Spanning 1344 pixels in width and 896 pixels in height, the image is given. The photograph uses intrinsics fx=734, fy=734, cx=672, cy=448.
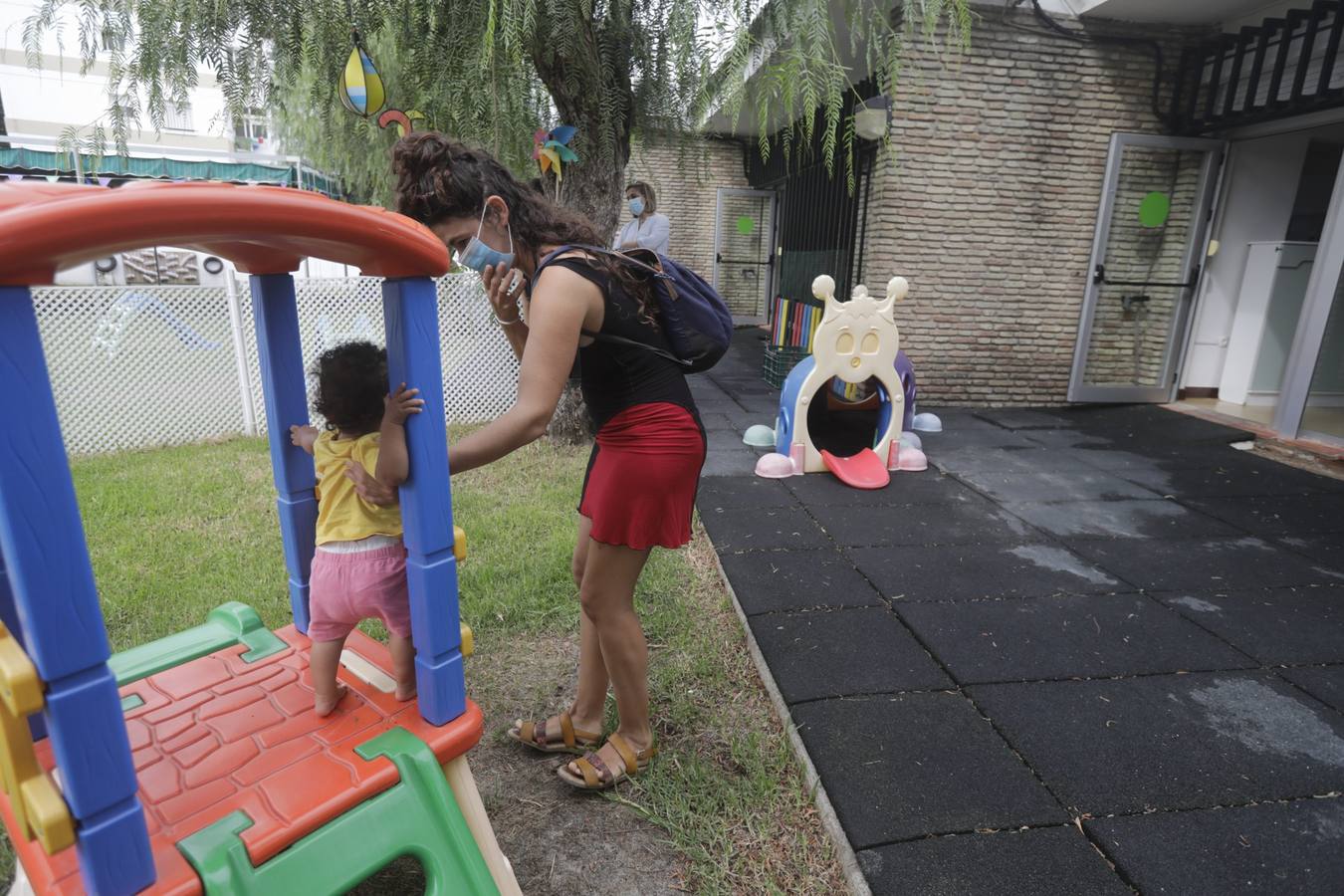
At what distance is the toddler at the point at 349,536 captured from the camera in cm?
158

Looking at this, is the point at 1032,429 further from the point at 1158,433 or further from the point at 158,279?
the point at 158,279

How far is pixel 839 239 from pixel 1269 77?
3.49 metres

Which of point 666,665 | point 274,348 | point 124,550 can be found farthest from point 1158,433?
point 124,550

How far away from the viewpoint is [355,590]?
5.16 ft

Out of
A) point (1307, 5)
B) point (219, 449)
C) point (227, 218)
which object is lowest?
point (219, 449)

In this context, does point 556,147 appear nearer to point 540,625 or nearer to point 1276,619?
point 540,625

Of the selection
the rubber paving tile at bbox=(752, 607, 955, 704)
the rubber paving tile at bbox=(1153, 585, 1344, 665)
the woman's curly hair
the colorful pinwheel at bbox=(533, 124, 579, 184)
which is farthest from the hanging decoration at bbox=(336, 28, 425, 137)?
the rubber paving tile at bbox=(1153, 585, 1344, 665)

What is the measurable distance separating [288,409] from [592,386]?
2.50 feet

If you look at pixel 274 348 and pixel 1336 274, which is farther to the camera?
pixel 1336 274

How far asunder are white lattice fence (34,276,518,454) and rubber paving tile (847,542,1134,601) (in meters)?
3.40

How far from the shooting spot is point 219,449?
5.23m

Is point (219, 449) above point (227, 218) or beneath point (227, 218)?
beneath

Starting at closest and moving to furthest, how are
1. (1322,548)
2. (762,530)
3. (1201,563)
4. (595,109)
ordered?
(1201,563)
(1322,548)
(762,530)
(595,109)

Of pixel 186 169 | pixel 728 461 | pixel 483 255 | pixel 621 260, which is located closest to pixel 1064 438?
pixel 728 461
